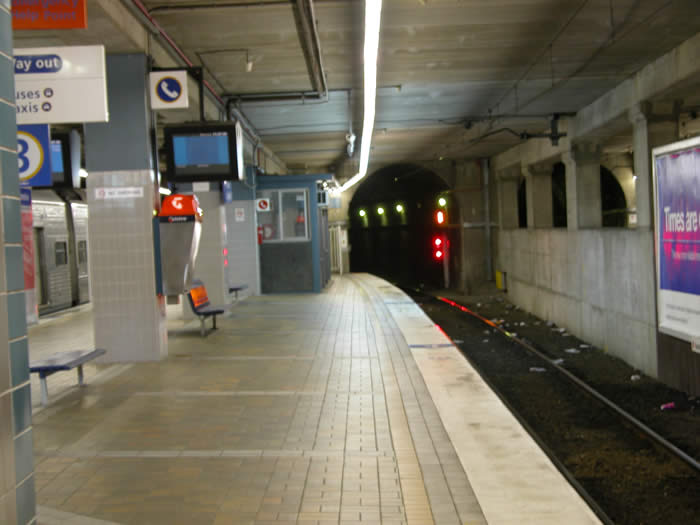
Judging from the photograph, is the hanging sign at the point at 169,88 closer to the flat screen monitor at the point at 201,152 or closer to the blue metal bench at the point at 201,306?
the flat screen monitor at the point at 201,152

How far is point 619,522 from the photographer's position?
17.4ft

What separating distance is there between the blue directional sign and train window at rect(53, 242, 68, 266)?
29.9 ft

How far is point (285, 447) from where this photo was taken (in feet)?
17.1

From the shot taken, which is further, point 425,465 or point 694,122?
point 694,122

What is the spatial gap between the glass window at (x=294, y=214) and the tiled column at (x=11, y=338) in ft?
48.9

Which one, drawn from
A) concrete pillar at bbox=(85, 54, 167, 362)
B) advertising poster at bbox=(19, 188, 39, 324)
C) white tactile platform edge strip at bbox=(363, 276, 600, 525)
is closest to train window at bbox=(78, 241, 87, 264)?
advertising poster at bbox=(19, 188, 39, 324)

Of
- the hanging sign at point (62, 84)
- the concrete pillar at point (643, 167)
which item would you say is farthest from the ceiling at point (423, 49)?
the concrete pillar at point (643, 167)

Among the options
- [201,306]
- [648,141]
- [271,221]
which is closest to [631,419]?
[648,141]

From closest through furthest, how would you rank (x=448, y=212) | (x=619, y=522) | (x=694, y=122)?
(x=619, y=522)
(x=694, y=122)
(x=448, y=212)

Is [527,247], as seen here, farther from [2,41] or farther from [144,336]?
[2,41]

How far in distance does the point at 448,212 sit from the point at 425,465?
24.7 metres

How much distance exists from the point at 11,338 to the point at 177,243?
5.95 m

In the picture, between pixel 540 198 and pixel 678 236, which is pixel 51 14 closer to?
pixel 678 236

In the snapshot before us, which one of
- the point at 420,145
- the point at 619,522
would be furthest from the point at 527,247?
the point at 619,522
